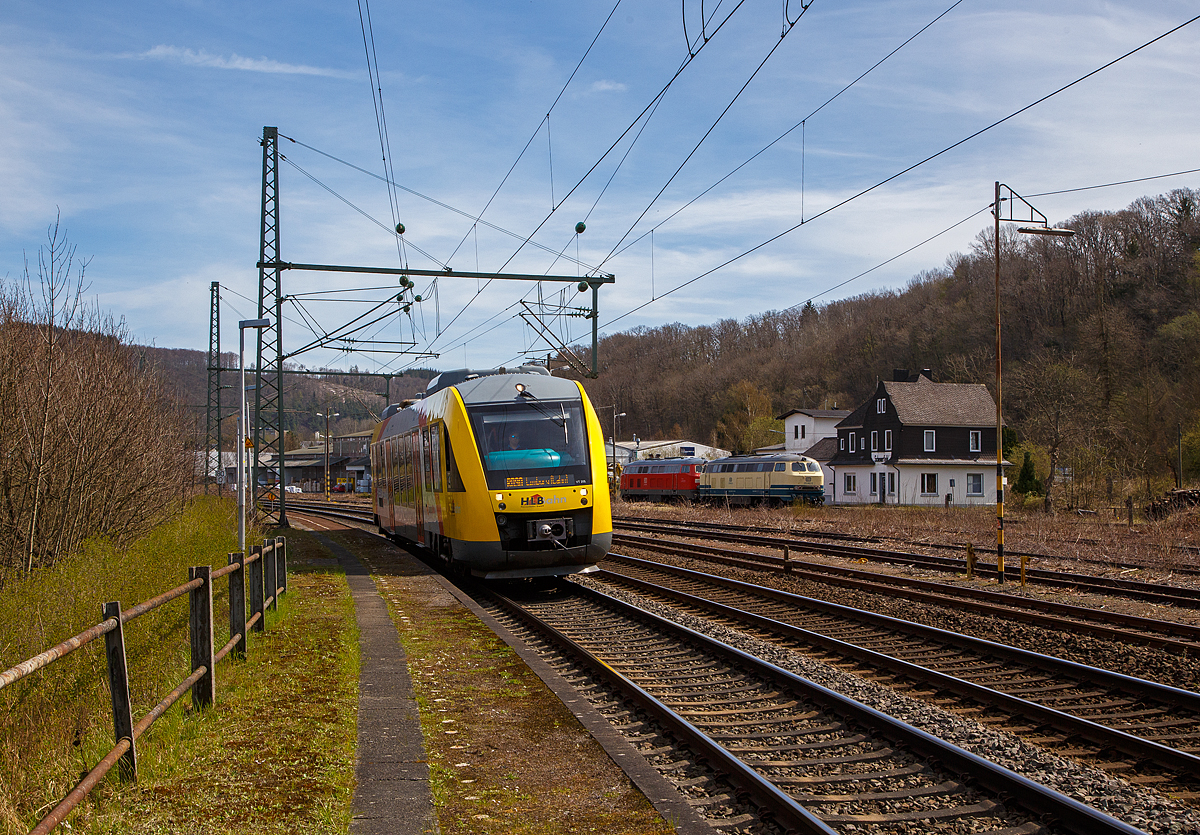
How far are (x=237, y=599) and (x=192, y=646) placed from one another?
5.64 feet

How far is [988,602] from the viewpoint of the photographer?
14.0 metres

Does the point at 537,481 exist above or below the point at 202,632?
above

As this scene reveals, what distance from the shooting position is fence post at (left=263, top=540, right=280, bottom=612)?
1114 cm

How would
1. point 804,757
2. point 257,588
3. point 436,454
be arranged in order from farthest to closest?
point 436,454, point 257,588, point 804,757

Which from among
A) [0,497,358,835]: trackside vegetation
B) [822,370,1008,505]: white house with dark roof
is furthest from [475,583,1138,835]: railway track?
[822,370,1008,505]: white house with dark roof

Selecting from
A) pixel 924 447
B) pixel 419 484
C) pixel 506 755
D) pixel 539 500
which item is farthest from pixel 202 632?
pixel 924 447

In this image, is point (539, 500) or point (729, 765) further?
point (539, 500)

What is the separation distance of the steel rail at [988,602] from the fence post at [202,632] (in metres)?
9.51

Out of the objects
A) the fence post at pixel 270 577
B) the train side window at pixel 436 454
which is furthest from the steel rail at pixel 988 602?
the fence post at pixel 270 577

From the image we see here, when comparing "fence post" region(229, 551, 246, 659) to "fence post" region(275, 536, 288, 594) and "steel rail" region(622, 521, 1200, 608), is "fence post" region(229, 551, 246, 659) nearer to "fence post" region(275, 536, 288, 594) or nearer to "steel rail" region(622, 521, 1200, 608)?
"fence post" region(275, 536, 288, 594)

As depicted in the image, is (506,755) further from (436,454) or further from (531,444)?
(436,454)

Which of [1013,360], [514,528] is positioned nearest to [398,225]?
[514,528]

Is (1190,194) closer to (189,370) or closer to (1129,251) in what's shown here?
(1129,251)

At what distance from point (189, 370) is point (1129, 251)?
2531 inches
